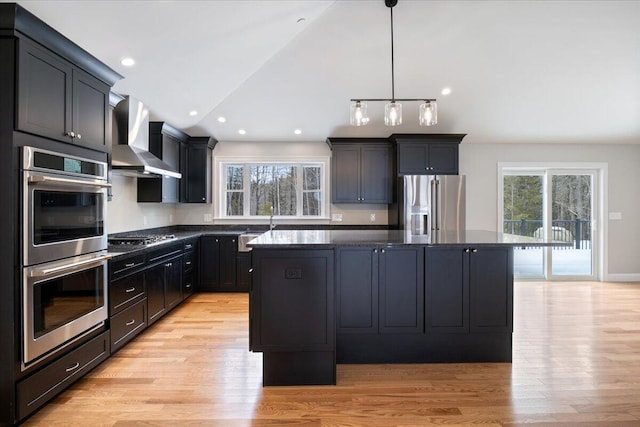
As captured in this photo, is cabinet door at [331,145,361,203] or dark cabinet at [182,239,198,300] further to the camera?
cabinet door at [331,145,361,203]

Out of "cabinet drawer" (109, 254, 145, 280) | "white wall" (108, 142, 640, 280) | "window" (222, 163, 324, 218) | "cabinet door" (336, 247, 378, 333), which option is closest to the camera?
"cabinet door" (336, 247, 378, 333)

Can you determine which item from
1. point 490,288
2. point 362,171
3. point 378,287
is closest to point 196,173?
point 362,171

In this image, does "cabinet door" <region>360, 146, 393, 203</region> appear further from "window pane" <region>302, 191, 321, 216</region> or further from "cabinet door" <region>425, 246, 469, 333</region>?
"cabinet door" <region>425, 246, 469, 333</region>

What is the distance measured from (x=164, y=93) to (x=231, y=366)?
113 inches

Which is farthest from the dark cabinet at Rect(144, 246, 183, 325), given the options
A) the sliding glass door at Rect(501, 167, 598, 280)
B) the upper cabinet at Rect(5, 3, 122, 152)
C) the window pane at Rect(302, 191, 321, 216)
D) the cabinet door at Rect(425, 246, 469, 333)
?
the sliding glass door at Rect(501, 167, 598, 280)

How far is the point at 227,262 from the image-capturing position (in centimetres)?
538

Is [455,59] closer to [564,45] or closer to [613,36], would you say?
[564,45]

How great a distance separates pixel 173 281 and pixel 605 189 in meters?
6.76

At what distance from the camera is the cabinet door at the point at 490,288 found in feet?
9.62

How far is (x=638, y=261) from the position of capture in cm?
614

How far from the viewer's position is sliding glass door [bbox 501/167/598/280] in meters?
6.14

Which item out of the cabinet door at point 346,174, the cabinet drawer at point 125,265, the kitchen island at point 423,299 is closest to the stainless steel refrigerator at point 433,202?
the cabinet door at point 346,174

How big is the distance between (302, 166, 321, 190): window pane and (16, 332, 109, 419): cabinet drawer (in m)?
3.80

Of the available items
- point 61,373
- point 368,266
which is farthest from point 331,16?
point 61,373
